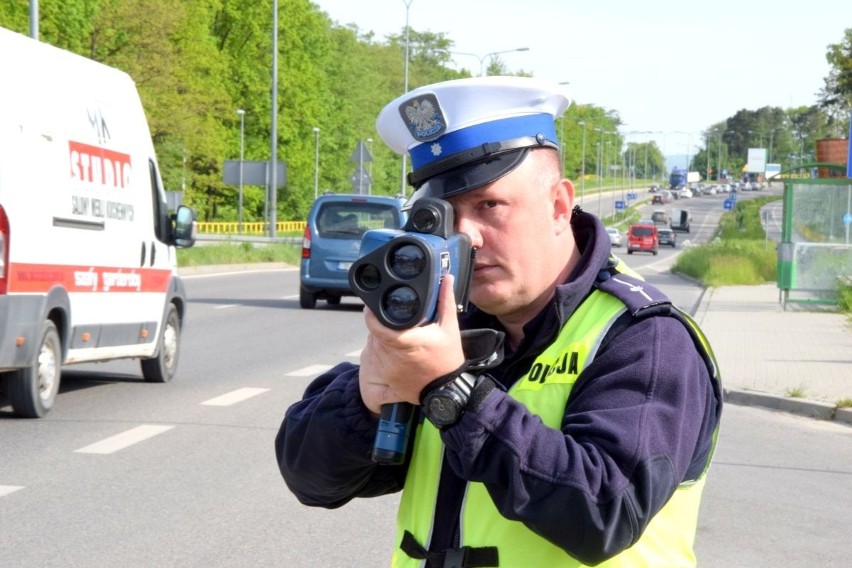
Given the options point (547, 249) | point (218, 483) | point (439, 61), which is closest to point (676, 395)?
point (547, 249)

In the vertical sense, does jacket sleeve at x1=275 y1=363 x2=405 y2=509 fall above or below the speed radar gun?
below

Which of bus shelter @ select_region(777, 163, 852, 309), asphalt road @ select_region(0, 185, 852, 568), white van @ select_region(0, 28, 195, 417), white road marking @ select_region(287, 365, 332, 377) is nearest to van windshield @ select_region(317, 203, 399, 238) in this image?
bus shelter @ select_region(777, 163, 852, 309)

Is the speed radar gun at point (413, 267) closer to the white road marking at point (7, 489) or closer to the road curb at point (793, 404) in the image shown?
the white road marking at point (7, 489)

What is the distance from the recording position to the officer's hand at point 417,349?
2.17 meters

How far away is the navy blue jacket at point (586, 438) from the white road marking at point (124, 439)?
718 centimetres

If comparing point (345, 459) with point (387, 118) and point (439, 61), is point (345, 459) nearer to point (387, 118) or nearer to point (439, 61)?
point (387, 118)

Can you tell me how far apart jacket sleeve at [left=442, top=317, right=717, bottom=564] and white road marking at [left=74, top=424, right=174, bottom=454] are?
748 cm

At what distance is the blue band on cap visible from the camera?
2.48 metres

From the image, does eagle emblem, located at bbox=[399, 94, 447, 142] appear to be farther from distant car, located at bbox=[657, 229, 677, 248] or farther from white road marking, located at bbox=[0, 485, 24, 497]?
distant car, located at bbox=[657, 229, 677, 248]

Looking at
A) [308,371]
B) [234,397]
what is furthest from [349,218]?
[234,397]

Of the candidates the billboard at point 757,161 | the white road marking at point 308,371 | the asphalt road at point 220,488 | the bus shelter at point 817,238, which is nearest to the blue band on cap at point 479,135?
the asphalt road at point 220,488

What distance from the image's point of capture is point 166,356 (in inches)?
546

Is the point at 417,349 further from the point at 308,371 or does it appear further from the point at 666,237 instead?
the point at 666,237

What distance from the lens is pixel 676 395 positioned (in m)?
2.34
